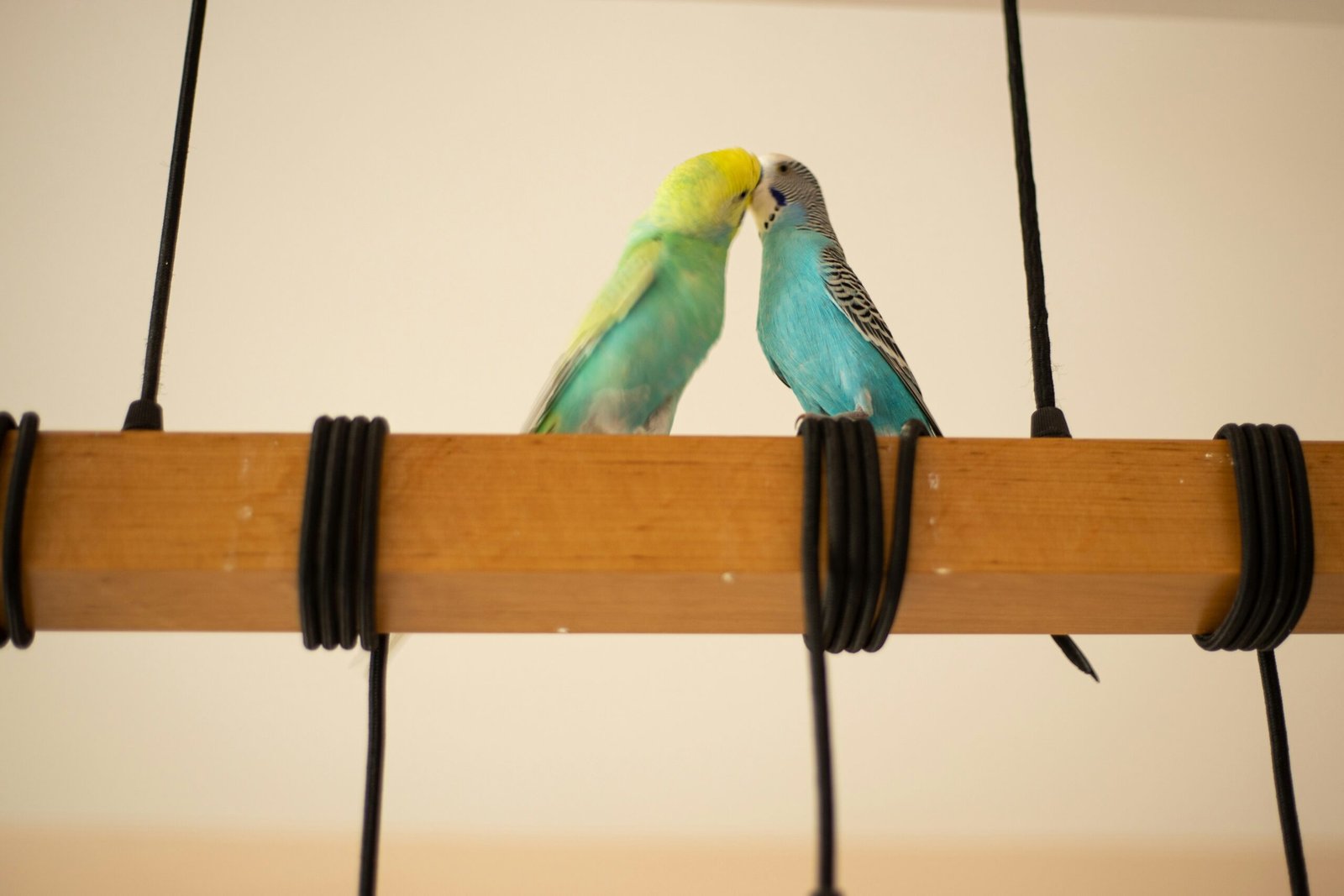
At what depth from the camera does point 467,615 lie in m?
0.39

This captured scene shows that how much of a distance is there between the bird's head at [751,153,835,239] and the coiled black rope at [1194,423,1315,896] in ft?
2.01

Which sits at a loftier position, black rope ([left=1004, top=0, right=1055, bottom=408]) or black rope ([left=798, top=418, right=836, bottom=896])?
black rope ([left=1004, top=0, right=1055, bottom=408])

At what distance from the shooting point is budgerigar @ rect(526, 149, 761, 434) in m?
0.77

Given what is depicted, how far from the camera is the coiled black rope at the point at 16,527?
34 centimetres

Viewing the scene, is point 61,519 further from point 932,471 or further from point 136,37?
point 136,37

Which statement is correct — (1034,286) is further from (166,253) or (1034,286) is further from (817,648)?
(166,253)

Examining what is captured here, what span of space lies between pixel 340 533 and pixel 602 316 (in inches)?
17.5

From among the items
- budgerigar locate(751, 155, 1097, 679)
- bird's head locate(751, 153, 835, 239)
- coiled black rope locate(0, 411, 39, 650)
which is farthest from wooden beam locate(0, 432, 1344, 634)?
bird's head locate(751, 153, 835, 239)

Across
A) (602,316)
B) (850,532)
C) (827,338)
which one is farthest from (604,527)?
(827,338)

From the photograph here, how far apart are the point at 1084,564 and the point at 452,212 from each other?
3.79ft

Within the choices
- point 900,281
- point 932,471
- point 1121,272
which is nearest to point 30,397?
point 900,281

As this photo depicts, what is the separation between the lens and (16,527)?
0.35 meters

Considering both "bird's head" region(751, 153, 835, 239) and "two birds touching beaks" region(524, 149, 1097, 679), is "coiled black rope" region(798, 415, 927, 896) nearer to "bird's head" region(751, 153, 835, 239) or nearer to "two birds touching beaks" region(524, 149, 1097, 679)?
"two birds touching beaks" region(524, 149, 1097, 679)

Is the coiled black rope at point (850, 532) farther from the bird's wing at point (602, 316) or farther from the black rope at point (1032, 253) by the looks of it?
the bird's wing at point (602, 316)
